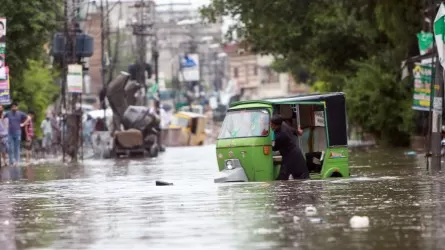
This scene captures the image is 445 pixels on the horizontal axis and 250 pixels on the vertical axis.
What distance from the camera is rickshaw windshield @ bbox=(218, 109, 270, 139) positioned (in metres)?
24.3

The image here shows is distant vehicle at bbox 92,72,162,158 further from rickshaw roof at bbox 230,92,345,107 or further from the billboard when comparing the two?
rickshaw roof at bbox 230,92,345,107

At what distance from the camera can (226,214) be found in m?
15.7

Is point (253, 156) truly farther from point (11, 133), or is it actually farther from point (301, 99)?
point (11, 133)

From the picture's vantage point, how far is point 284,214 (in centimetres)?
1541

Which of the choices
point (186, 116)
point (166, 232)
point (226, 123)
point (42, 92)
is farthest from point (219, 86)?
point (166, 232)

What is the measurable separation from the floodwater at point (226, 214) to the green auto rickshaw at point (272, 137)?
2.77 ft

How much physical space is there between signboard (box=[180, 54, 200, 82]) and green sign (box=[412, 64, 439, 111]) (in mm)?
83017

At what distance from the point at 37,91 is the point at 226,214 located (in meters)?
45.8

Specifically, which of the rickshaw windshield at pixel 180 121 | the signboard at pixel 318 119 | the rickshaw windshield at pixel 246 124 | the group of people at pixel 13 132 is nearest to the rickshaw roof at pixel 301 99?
the rickshaw windshield at pixel 246 124

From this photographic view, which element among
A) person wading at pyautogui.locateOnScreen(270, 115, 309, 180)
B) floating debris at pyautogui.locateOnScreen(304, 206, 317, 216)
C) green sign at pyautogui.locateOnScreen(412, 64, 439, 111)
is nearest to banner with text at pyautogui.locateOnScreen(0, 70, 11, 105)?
green sign at pyautogui.locateOnScreen(412, 64, 439, 111)

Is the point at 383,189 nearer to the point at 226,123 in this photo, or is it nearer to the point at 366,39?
the point at 226,123

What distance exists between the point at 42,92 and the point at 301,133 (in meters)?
39.2

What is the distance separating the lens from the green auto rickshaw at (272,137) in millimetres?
24312

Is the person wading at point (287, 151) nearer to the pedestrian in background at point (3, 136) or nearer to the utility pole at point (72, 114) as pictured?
the pedestrian in background at point (3, 136)
